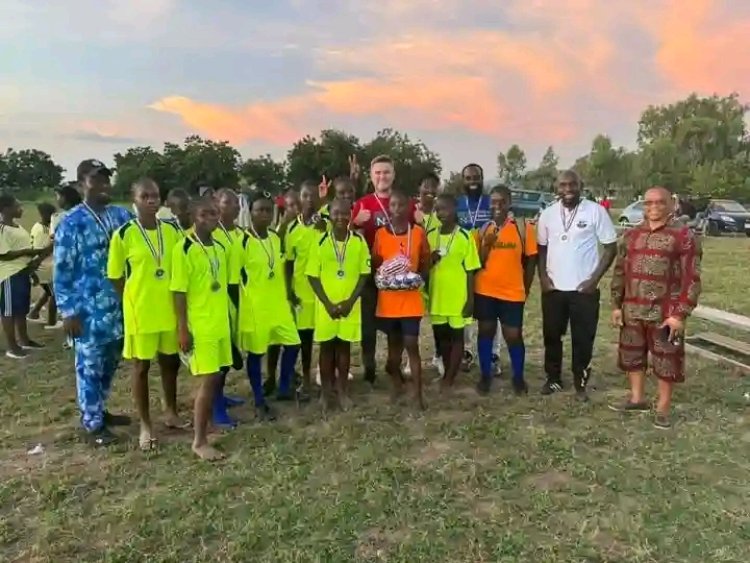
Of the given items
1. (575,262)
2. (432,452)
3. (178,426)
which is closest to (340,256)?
(432,452)

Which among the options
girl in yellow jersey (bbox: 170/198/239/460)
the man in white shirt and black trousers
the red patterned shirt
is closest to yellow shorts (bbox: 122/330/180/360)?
girl in yellow jersey (bbox: 170/198/239/460)

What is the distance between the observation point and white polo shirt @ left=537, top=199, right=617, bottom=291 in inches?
226

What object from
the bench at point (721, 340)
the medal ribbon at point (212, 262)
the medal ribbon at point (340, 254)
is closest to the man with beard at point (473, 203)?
the medal ribbon at point (340, 254)

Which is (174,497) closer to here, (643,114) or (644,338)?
(644,338)

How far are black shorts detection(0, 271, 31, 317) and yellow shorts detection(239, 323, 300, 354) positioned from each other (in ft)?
12.4

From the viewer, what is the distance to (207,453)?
454 centimetres

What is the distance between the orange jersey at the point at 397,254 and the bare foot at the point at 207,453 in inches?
66.6

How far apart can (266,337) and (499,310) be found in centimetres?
203

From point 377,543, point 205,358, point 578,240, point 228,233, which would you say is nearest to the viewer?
point 377,543

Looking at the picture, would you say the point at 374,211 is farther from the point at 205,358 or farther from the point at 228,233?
the point at 205,358

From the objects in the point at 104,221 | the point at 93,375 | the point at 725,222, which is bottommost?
the point at 93,375

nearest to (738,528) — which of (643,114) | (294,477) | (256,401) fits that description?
(294,477)

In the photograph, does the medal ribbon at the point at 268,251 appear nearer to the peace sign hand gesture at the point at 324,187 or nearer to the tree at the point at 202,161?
the peace sign hand gesture at the point at 324,187

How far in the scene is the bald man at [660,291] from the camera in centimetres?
518
